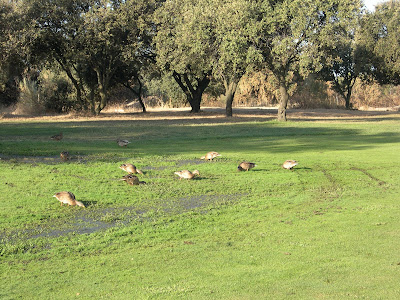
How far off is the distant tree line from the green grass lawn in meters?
15.1

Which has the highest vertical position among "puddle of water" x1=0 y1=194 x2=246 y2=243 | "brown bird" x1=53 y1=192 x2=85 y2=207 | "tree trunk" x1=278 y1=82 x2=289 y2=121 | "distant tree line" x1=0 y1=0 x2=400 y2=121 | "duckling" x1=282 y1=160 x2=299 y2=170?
"distant tree line" x1=0 y1=0 x2=400 y2=121

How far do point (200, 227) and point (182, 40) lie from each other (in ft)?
93.0

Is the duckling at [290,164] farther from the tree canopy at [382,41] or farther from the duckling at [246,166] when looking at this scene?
the tree canopy at [382,41]

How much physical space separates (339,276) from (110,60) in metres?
35.4

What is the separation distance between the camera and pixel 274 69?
32.9 meters

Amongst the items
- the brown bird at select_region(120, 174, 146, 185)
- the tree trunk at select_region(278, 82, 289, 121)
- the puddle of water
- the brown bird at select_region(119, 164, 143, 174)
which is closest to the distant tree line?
the tree trunk at select_region(278, 82, 289, 121)

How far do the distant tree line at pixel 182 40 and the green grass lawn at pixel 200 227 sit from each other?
595 inches

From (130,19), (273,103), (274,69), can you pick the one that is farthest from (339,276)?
(273,103)

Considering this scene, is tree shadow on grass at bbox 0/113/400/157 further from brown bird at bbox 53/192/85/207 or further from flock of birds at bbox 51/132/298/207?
brown bird at bbox 53/192/85/207

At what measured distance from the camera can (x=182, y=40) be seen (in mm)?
35594

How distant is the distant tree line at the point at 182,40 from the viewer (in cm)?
3086

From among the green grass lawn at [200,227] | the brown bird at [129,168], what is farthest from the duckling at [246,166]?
the brown bird at [129,168]

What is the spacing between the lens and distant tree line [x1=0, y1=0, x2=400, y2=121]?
30.9m

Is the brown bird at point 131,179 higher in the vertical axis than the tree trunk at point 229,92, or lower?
lower
